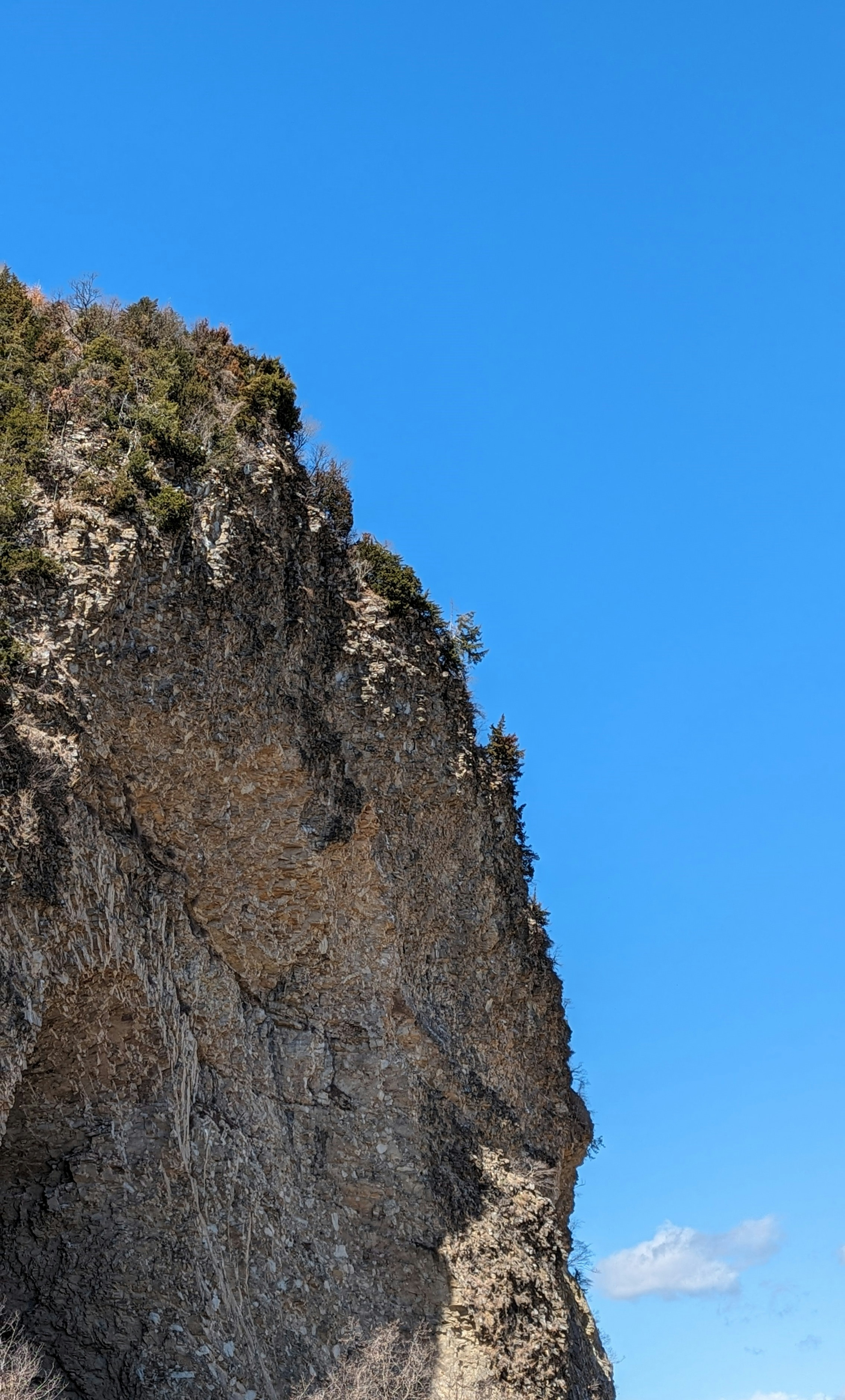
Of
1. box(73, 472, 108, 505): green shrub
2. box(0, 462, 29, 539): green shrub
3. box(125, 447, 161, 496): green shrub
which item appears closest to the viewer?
box(0, 462, 29, 539): green shrub

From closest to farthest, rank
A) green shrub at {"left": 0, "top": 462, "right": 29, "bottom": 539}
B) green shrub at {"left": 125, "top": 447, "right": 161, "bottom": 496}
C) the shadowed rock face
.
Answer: the shadowed rock face
green shrub at {"left": 0, "top": 462, "right": 29, "bottom": 539}
green shrub at {"left": 125, "top": 447, "right": 161, "bottom": 496}

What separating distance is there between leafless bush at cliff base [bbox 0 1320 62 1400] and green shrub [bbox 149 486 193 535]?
39.4 feet

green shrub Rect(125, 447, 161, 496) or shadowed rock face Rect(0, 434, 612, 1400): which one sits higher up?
green shrub Rect(125, 447, 161, 496)

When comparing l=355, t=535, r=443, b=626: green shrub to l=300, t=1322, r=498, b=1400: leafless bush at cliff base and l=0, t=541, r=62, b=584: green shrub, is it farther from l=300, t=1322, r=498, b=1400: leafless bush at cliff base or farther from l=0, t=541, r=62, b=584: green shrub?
l=300, t=1322, r=498, b=1400: leafless bush at cliff base

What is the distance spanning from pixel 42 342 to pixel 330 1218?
16004mm

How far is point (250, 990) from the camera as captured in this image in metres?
25.8

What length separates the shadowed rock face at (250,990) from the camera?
21438 millimetres

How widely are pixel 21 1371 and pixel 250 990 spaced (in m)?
8.57

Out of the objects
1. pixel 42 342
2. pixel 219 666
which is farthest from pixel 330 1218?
pixel 42 342

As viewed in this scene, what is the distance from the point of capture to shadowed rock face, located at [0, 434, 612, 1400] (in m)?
21.4

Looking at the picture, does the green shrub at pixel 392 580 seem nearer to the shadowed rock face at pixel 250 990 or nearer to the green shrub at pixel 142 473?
the shadowed rock face at pixel 250 990

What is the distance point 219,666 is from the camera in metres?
24.4

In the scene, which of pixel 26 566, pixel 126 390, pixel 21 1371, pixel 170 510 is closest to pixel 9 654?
pixel 26 566

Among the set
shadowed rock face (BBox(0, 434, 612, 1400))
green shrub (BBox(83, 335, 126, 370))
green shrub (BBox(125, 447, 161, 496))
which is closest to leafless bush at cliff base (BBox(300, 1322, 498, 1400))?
shadowed rock face (BBox(0, 434, 612, 1400))
